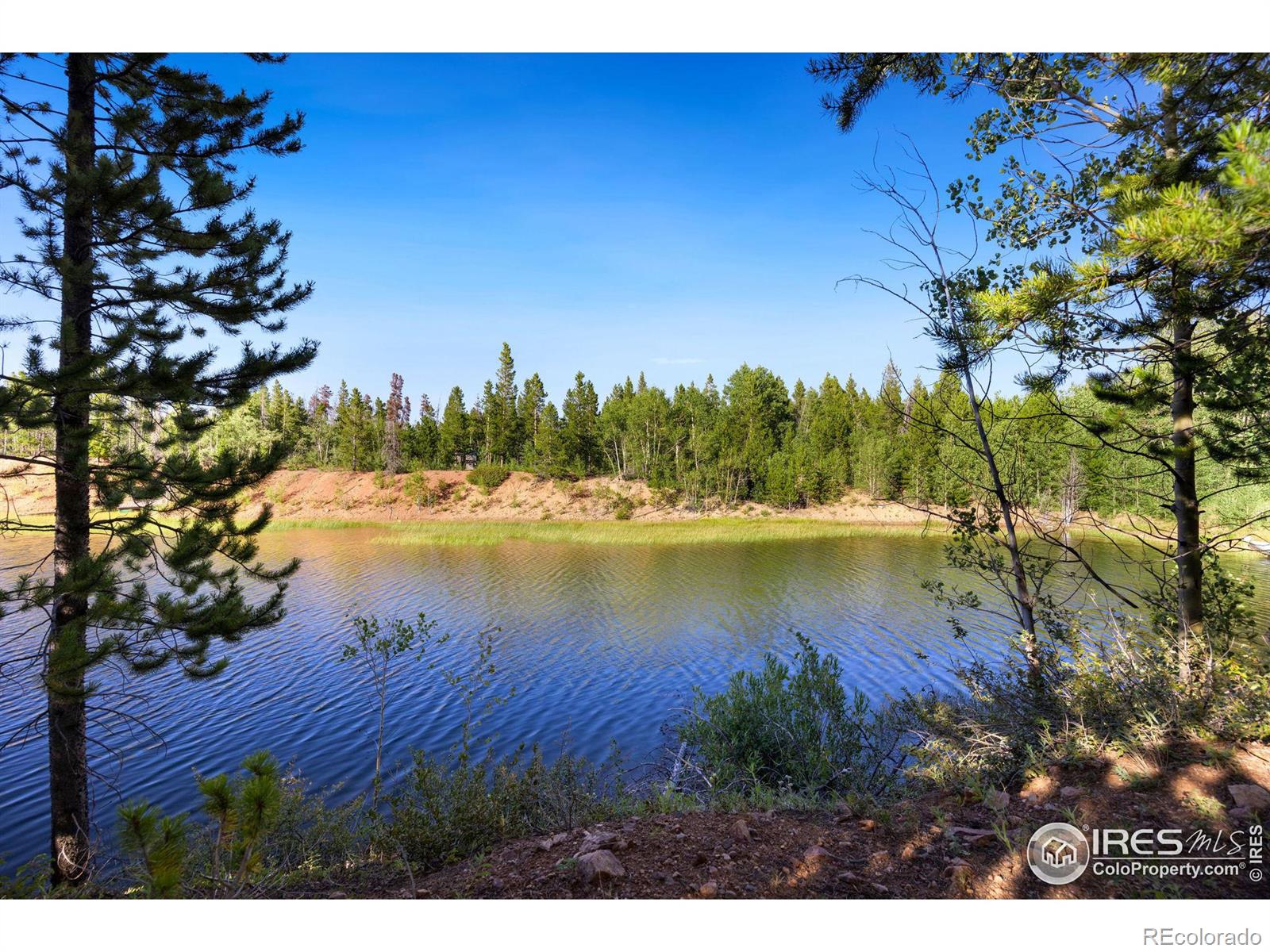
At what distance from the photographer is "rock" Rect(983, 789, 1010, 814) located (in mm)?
3347

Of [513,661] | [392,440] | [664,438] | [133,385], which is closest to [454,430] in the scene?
[392,440]

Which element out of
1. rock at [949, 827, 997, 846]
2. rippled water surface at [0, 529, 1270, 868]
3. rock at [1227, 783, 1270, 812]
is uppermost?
rock at [1227, 783, 1270, 812]

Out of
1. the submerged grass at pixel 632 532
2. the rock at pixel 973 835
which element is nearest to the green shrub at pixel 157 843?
the rock at pixel 973 835

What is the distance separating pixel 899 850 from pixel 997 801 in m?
0.74

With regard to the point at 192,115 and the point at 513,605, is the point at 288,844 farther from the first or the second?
the point at 513,605

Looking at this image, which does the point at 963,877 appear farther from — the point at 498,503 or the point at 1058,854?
the point at 498,503

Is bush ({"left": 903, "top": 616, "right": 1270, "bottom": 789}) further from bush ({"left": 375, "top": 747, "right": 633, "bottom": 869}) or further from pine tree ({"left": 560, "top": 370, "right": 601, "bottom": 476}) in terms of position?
pine tree ({"left": 560, "top": 370, "right": 601, "bottom": 476})

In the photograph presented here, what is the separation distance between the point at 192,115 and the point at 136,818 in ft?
22.2

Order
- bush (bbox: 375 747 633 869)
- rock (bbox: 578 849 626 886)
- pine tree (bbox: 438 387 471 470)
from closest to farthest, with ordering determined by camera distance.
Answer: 1. rock (bbox: 578 849 626 886)
2. bush (bbox: 375 747 633 869)
3. pine tree (bbox: 438 387 471 470)

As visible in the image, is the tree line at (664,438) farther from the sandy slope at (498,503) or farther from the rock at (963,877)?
the rock at (963,877)

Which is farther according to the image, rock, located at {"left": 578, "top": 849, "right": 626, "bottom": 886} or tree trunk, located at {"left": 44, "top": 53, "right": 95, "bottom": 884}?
tree trunk, located at {"left": 44, "top": 53, "right": 95, "bottom": 884}

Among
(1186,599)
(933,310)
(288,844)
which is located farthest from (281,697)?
(1186,599)

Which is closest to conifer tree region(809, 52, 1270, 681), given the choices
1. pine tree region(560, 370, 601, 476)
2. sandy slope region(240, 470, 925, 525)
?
sandy slope region(240, 470, 925, 525)

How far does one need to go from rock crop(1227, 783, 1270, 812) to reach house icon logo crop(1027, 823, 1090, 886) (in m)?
0.83
